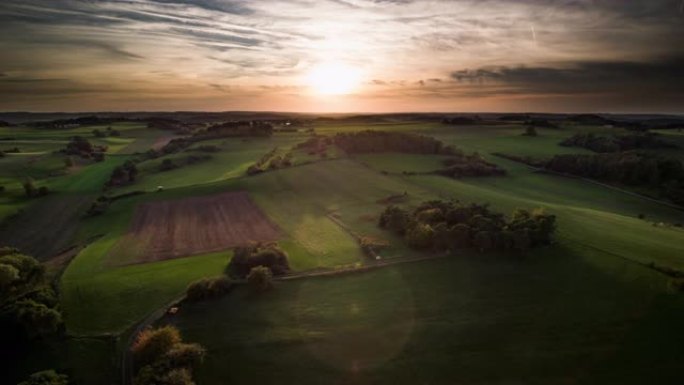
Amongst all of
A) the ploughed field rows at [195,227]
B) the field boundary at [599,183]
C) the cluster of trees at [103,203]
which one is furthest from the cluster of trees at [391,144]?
the cluster of trees at [103,203]

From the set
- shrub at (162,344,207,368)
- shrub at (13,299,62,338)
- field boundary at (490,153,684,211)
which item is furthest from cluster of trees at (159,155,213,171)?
shrub at (162,344,207,368)

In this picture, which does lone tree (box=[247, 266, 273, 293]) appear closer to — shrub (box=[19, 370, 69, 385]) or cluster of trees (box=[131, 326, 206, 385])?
cluster of trees (box=[131, 326, 206, 385])

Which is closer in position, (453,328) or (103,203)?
(453,328)

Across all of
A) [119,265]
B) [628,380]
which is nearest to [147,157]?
[119,265]

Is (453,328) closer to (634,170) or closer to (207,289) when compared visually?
(207,289)

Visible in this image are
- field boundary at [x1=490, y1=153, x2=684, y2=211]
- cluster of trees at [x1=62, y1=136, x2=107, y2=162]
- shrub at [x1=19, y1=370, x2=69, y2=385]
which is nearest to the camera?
shrub at [x1=19, y1=370, x2=69, y2=385]

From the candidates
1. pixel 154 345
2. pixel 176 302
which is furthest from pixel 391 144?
pixel 154 345
